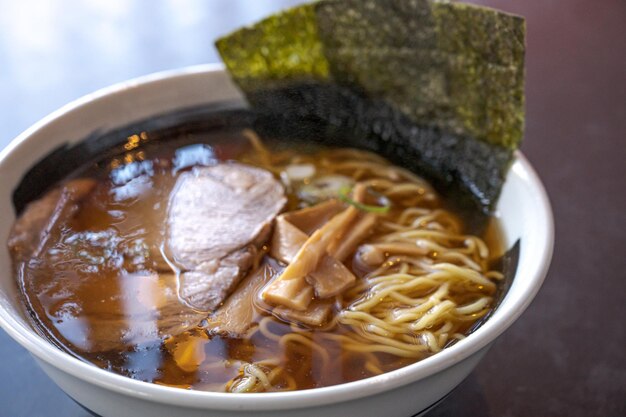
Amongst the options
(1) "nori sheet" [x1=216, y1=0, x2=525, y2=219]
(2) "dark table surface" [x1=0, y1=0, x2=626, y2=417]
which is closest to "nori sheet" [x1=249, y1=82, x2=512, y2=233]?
(1) "nori sheet" [x1=216, y1=0, x2=525, y2=219]

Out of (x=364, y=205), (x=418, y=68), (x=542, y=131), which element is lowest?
(x=542, y=131)

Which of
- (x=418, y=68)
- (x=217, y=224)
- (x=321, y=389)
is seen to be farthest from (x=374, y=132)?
(x=321, y=389)

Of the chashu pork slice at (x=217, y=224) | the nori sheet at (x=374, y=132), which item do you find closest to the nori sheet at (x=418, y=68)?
the nori sheet at (x=374, y=132)

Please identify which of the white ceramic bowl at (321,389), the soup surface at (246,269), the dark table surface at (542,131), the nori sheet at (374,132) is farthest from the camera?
the nori sheet at (374,132)

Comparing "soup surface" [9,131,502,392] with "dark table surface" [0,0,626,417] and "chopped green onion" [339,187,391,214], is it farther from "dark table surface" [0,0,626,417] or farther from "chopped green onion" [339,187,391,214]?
"dark table surface" [0,0,626,417]

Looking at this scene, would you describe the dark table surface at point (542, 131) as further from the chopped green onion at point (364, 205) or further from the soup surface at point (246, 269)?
the chopped green onion at point (364, 205)

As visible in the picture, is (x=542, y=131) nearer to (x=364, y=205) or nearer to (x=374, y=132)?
(x=374, y=132)

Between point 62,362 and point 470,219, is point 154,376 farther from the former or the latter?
point 470,219
